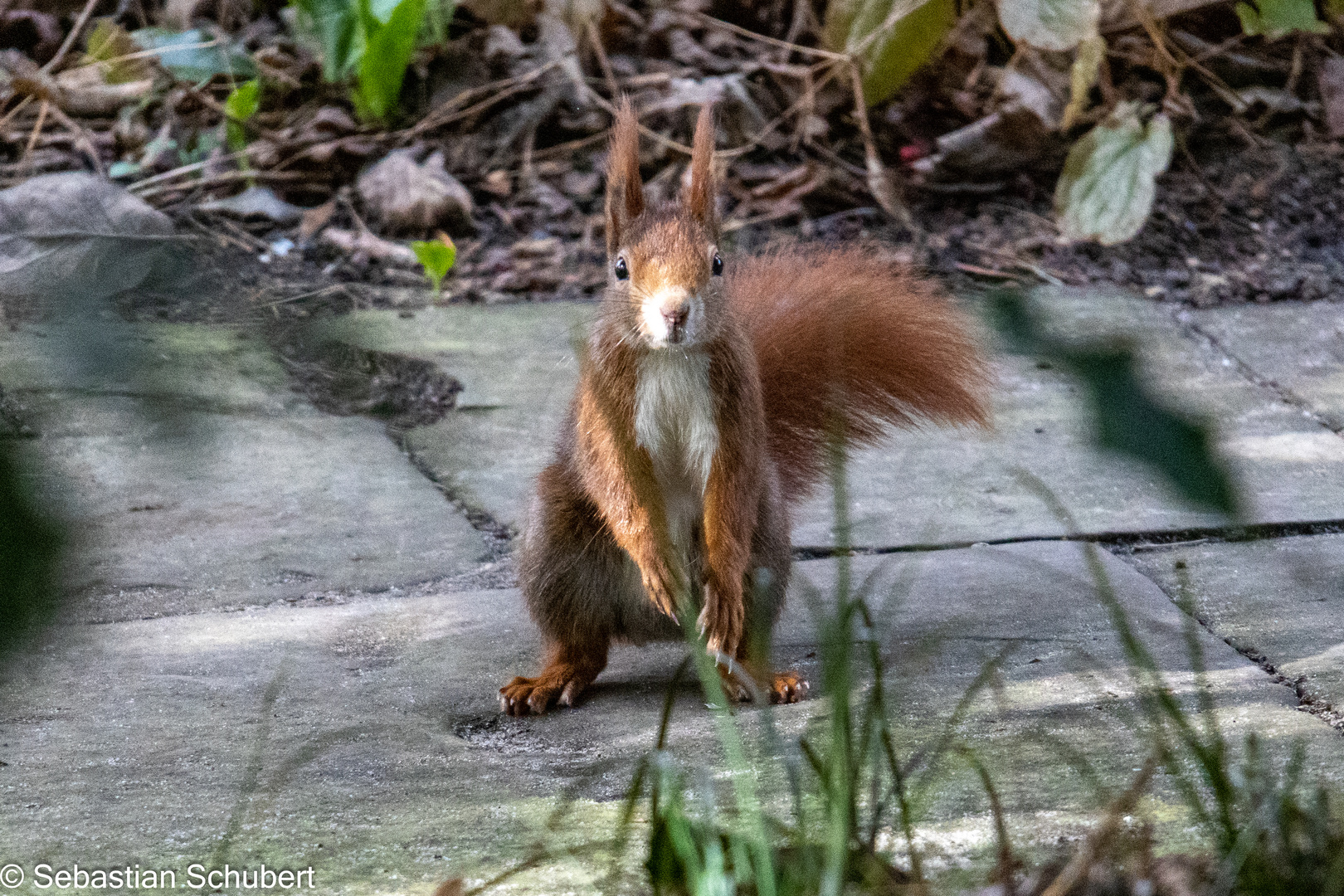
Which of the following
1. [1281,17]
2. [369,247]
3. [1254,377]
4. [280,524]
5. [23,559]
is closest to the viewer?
[23,559]

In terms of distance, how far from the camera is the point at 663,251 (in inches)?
81.0

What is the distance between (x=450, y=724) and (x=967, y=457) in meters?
1.49

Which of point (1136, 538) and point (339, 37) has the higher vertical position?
point (339, 37)

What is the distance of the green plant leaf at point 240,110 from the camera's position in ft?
14.1

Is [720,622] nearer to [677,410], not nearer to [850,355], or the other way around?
[677,410]

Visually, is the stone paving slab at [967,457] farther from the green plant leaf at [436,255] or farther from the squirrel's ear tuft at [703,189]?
the squirrel's ear tuft at [703,189]

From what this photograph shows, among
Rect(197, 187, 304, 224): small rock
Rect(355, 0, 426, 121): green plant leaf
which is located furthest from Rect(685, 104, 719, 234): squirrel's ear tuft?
Rect(197, 187, 304, 224): small rock

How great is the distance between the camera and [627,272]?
2115mm

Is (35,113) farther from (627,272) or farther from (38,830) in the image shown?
(38,830)

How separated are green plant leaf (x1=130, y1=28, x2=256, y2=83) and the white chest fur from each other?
2961mm

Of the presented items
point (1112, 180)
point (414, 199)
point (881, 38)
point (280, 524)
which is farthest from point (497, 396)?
point (1112, 180)

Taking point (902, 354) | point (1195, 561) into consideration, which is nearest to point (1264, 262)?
point (1195, 561)

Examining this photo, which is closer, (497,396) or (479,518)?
(479,518)

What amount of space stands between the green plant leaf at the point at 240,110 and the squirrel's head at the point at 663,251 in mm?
2506
